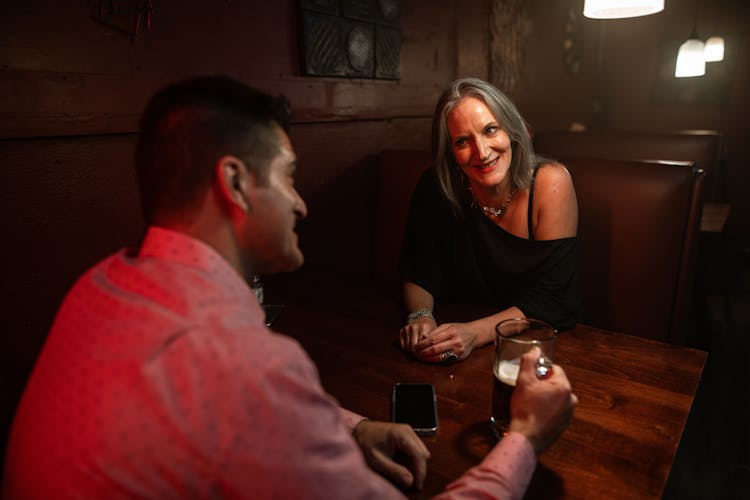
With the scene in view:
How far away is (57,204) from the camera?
5.12ft

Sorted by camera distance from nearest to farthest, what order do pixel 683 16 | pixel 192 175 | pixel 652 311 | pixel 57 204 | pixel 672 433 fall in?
pixel 192 175 < pixel 672 433 < pixel 57 204 < pixel 652 311 < pixel 683 16

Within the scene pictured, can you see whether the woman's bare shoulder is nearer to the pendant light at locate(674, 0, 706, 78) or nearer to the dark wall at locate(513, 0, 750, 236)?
the dark wall at locate(513, 0, 750, 236)

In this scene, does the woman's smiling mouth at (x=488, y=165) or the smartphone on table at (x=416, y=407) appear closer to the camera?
the smartphone on table at (x=416, y=407)

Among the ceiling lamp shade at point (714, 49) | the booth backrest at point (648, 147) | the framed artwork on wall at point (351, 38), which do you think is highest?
the ceiling lamp shade at point (714, 49)

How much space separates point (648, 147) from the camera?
341cm

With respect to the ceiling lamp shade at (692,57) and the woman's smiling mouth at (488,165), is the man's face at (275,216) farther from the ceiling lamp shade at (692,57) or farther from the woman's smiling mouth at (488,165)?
the ceiling lamp shade at (692,57)

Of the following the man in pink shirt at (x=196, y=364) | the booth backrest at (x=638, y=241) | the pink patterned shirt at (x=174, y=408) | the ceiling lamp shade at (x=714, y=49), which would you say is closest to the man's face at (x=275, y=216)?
the man in pink shirt at (x=196, y=364)

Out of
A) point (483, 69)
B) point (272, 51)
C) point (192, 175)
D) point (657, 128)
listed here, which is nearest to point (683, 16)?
point (657, 128)

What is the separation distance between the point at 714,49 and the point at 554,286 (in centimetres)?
505

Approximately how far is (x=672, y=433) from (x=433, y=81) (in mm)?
2689

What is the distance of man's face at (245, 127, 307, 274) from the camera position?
2.44 ft

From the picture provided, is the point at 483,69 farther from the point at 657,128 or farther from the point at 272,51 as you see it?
the point at 657,128

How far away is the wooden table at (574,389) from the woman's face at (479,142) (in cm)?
52

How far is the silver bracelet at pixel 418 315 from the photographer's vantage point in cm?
152
